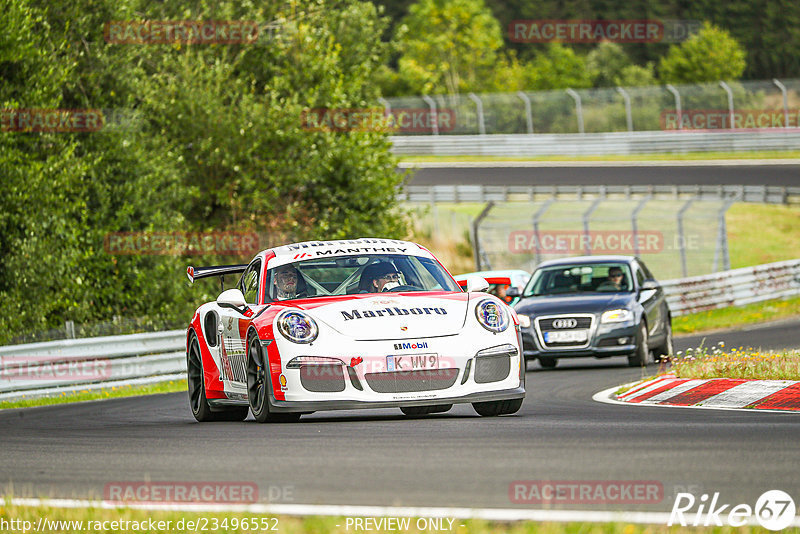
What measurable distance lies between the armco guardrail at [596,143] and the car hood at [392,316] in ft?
133

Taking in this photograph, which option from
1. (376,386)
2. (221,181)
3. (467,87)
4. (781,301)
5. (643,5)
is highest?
(643,5)

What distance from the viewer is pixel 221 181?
28969mm

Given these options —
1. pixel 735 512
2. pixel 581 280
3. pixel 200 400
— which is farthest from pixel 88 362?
pixel 735 512

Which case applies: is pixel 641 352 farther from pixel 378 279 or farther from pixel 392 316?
pixel 392 316

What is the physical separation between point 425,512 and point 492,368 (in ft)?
14.7

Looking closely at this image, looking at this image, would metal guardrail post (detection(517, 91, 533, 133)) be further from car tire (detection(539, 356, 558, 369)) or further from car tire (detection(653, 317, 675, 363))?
car tire (detection(653, 317, 675, 363))

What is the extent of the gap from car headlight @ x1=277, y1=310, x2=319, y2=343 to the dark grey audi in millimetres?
8064

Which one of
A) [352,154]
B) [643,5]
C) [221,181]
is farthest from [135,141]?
[643,5]

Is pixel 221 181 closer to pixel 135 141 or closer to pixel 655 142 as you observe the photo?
pixel 135 141

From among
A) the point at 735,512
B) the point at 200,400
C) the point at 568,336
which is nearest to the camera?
the point at 735,512

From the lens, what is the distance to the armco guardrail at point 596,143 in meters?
49.8

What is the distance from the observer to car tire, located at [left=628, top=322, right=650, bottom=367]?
56.8 feet

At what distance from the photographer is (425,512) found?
17.7 ft

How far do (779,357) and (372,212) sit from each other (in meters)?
19.4
